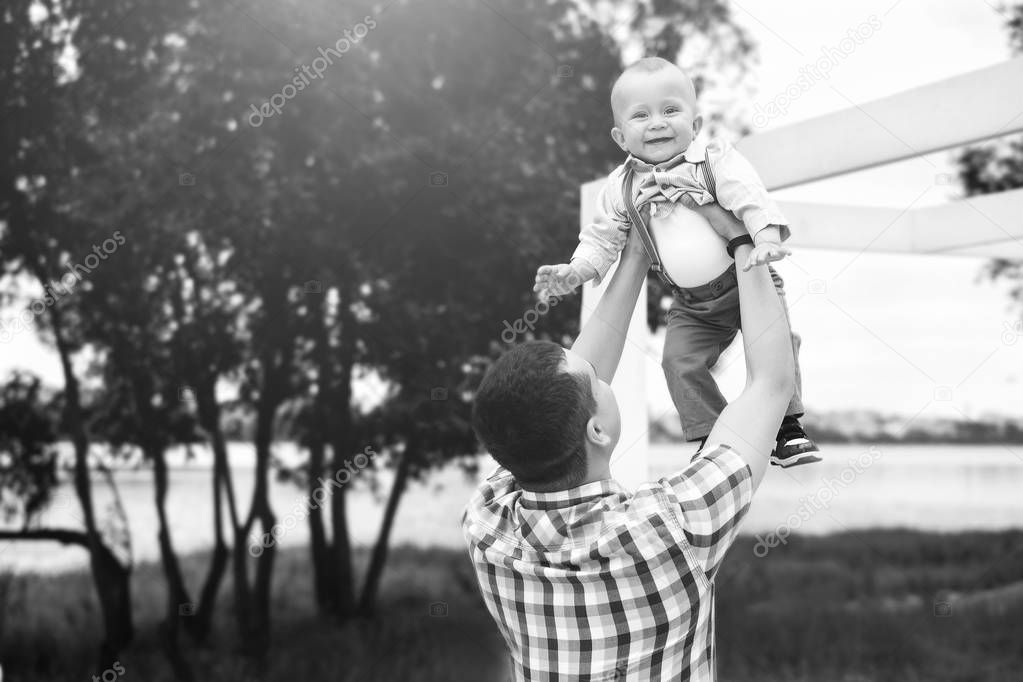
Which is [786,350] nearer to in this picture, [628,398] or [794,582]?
[628,398]

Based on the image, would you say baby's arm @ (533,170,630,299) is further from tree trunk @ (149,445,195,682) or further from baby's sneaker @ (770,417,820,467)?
tree trunk @ (149,445,195,682)

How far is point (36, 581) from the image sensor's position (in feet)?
20.4

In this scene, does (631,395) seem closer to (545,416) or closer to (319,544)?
(545,416)

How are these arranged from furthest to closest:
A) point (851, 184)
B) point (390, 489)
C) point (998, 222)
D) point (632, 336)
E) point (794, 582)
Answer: point (794, 582) → point (851, 184) → point (390, 489) → point (998, 222) → point (632, 336)

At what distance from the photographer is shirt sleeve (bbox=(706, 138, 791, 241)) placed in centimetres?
141

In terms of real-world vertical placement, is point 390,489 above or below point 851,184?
below

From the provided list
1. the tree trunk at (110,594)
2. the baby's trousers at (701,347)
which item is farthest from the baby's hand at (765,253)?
the tree trunk at (110,594)

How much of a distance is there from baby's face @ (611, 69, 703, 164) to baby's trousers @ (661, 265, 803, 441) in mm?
227

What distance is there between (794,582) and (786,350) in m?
6.76

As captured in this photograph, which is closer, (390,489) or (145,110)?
(145,110)

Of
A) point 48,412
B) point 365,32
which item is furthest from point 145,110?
point 48,412

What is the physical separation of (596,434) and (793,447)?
0.47m

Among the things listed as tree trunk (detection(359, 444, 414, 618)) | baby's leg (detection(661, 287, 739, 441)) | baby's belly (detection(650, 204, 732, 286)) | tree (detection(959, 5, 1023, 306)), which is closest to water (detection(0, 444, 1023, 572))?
tree trunk (detection(359, 444, 414, 618))

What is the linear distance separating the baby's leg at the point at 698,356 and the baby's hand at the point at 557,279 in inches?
7.8
